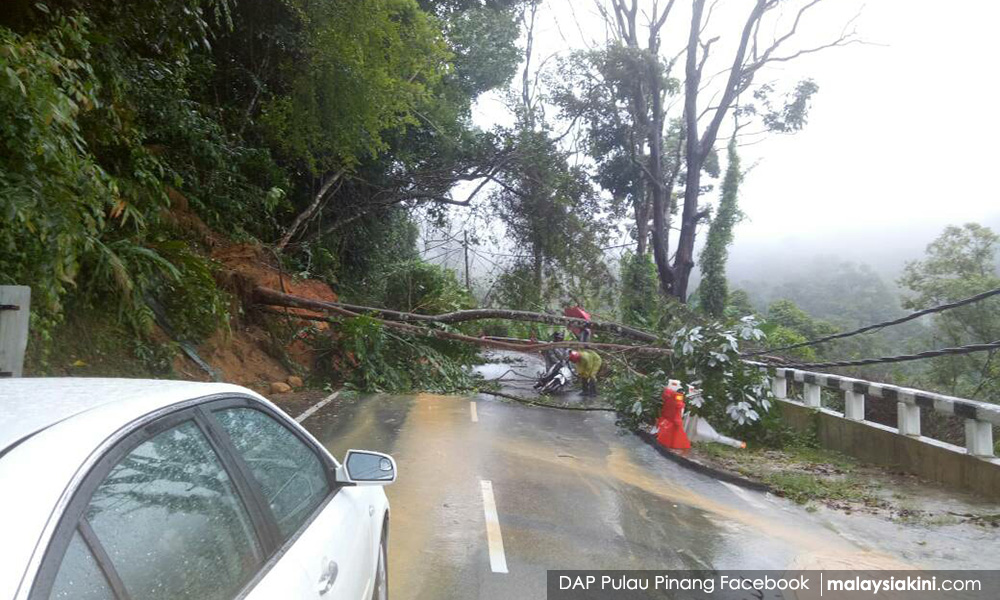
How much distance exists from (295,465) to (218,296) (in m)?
9.85

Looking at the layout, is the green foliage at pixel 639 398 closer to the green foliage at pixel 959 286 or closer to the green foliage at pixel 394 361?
the green foliage at pixel 394 361

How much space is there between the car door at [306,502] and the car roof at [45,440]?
394 mm

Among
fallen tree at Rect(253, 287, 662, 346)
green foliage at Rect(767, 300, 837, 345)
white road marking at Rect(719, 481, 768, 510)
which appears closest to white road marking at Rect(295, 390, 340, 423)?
fallen tree at Rect(253, 287, 662, 346)

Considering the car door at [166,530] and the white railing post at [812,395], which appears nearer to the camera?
the car door at [166,530]

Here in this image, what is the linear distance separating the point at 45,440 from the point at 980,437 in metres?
8.17

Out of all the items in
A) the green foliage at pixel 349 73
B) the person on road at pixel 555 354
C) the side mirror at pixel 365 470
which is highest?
the green foliage at pixel 349 73

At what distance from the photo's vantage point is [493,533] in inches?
235

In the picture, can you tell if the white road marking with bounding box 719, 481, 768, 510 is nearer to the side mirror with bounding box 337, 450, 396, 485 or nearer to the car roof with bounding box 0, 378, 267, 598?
the side mirror with bounding box 337, 450, 396, 485

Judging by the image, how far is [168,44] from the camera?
10.5 meters

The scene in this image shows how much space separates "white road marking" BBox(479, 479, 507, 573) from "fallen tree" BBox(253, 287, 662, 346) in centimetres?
696

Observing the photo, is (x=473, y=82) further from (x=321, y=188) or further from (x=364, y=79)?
(x=364, y=79)

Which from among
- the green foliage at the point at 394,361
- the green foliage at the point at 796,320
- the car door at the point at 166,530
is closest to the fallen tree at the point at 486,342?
the green foliage at the point at 394,361

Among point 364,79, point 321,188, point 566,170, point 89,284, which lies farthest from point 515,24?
point 89,284

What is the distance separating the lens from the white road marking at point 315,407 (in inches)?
438
